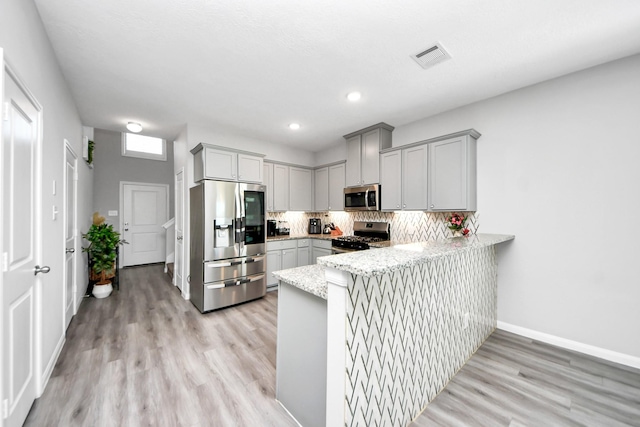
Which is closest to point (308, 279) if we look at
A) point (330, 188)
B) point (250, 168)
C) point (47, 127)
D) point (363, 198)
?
point (47, 127)

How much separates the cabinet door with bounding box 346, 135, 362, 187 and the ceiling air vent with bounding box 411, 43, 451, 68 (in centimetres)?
189

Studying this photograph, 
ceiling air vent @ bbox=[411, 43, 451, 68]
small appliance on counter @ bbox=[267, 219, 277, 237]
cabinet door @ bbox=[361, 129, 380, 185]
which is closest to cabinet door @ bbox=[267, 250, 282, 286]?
small appliance on counter @ bbox=[267, 219, 277, 237]

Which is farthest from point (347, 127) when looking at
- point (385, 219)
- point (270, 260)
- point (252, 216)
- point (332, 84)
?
point (270, 260)

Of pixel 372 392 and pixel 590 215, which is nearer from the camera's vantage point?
pixel 372 392

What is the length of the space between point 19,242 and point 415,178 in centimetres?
370

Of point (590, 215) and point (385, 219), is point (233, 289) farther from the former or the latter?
point (590, 215)

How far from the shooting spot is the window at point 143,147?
6172mm

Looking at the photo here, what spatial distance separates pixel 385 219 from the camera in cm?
420

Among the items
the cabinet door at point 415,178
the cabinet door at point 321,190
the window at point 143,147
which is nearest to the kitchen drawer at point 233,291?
the cabinet door at point 321,190

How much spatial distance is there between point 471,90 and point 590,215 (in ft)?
5.51

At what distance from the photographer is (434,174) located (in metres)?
3.18

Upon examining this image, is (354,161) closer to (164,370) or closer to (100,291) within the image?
(164,370)

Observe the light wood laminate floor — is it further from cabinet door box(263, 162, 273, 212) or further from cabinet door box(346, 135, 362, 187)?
cabinet door box(346, 135, 362, 187)

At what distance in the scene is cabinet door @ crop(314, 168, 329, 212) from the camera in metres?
4.91
